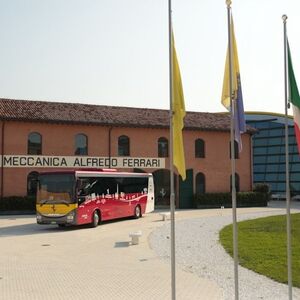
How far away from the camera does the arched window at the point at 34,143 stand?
3491cm

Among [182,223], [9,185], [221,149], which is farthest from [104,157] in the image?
[182,223]

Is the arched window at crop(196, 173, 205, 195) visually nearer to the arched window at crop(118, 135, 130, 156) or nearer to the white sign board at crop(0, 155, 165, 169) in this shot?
the white sign board at crop(0, 155, 165, 169)

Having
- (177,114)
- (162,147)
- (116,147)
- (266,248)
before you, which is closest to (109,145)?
(116,147)

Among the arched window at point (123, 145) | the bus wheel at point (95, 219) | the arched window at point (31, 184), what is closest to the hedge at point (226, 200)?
the arched window at point (123, 145)

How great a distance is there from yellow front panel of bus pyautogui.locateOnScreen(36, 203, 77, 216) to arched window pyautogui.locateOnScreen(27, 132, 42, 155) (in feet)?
41.6

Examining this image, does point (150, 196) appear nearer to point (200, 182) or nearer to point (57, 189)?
point (57, 189)

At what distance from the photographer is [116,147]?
3759 cm

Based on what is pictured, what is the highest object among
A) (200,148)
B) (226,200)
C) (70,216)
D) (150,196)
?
(200,148)

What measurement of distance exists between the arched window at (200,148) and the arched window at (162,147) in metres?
2.53

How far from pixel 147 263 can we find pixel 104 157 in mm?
23718

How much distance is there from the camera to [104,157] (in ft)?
121

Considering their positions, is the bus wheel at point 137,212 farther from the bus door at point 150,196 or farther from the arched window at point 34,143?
the arched window at point 34,143

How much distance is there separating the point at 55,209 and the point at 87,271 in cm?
1054

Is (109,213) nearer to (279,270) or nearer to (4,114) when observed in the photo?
(4,114)
